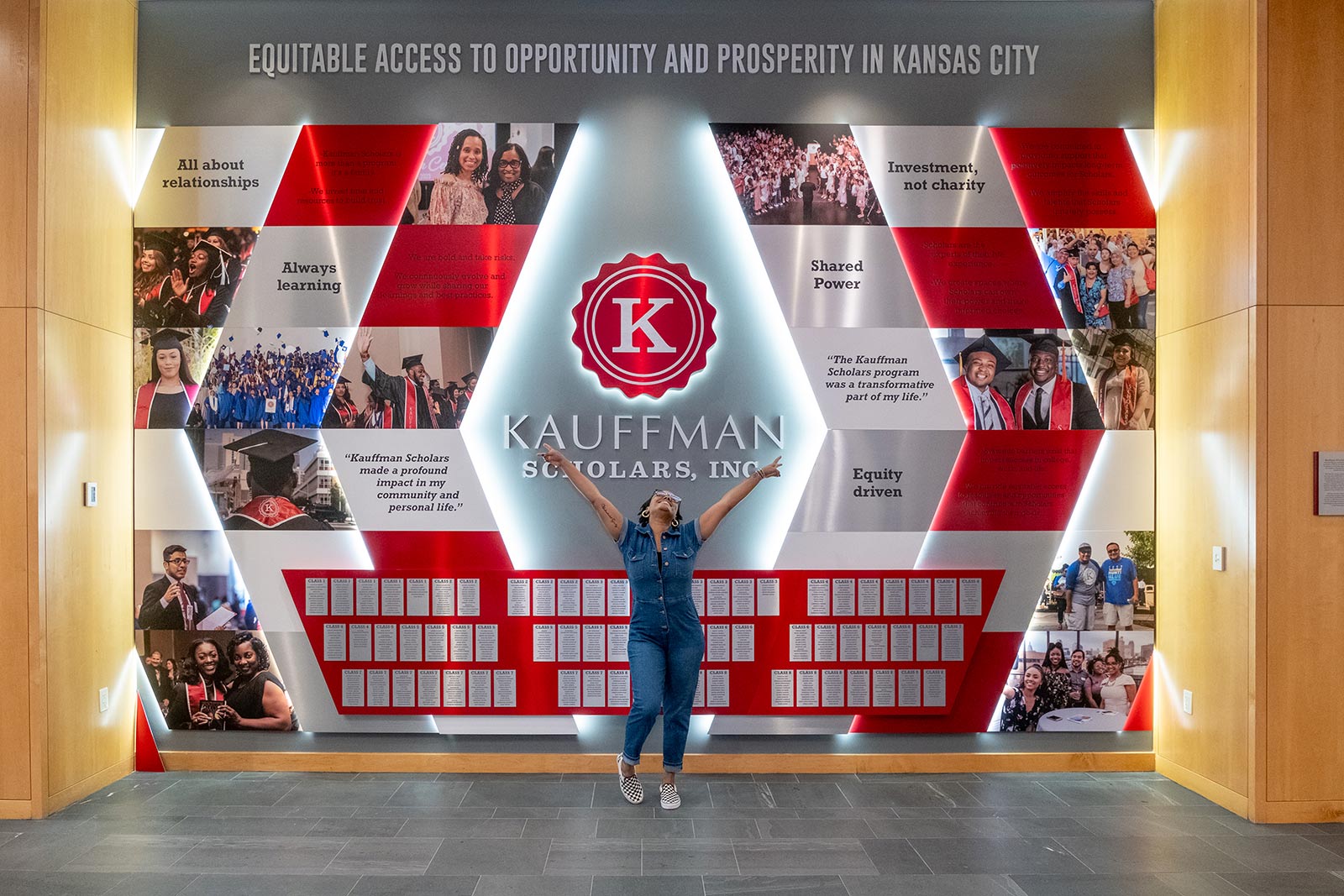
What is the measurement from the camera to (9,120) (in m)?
4.00

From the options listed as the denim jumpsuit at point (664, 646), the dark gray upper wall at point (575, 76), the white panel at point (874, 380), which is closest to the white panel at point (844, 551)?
the white panel at point (874, 380)

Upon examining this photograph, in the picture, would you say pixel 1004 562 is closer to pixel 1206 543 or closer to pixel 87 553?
pixel 1206 543

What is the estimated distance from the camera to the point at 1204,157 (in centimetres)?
436

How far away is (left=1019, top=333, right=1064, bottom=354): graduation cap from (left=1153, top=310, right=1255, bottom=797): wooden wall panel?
1.91ft

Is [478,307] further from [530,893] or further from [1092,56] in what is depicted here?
[1092,56]

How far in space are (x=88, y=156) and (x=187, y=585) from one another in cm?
228

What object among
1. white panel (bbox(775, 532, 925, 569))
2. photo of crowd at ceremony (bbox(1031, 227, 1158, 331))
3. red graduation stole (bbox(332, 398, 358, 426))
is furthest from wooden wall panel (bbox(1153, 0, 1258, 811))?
red graduation stole (bbox(332, 398, 358, 426))

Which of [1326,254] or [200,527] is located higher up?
[1326,254]

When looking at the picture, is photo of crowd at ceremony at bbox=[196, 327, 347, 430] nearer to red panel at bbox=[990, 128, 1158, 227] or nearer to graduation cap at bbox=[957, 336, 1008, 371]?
graduation cap at bbox=[957, 336, 1008, 371]

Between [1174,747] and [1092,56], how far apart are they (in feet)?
12.4

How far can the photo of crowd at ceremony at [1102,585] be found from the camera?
4.68 m

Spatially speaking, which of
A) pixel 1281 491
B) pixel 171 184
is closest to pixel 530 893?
pixel 1281 491

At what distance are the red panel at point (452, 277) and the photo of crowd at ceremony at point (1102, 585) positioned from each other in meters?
3.39

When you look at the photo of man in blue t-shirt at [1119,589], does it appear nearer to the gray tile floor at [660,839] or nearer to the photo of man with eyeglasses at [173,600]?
the gray tile floor at [660,839]
